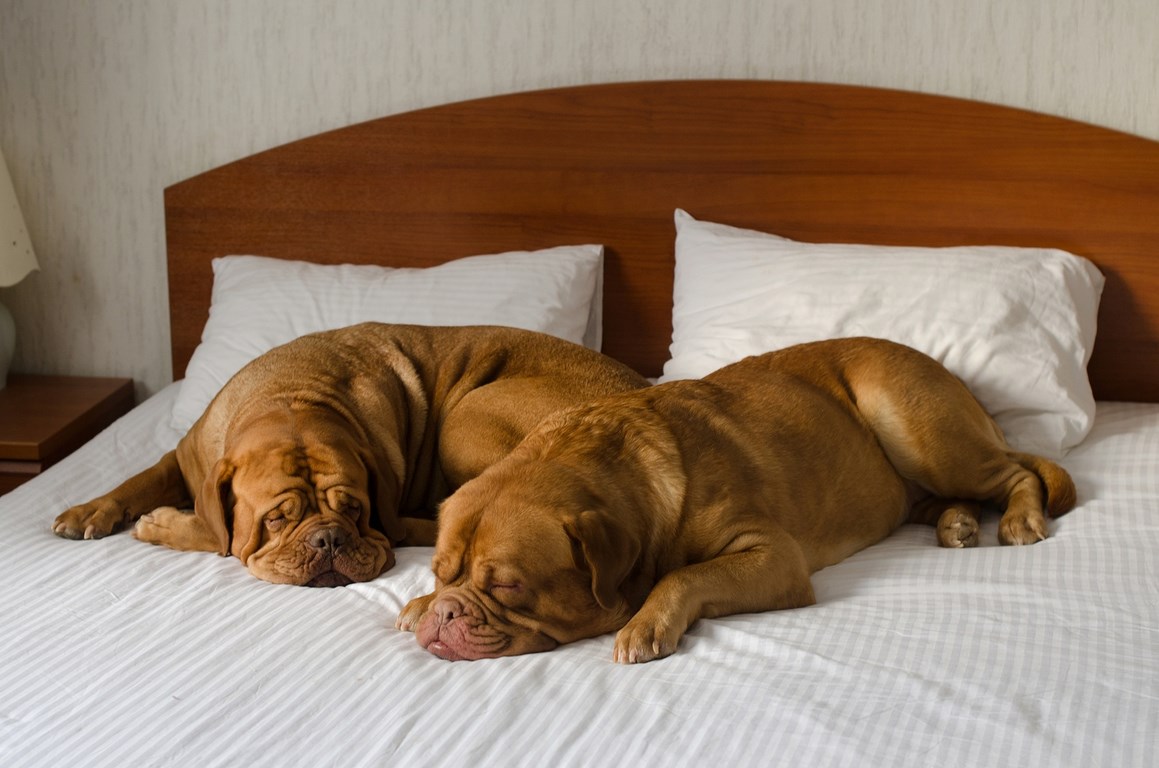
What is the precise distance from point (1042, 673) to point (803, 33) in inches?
84.6

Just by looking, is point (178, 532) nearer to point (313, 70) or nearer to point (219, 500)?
point (219, 500)

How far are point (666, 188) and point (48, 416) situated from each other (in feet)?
5.93

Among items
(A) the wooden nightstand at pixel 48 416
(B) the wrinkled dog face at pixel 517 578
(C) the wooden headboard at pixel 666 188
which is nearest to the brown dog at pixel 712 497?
(B) the wrinkled dog face at pixel 517 578

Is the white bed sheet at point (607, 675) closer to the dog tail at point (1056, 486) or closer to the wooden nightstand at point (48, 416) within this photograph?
the dog tail at point (1056, 486)

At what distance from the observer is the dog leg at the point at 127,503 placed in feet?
8.52

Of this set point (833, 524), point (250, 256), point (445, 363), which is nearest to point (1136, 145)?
point (833, 524)

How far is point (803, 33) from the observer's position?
11.4 ft

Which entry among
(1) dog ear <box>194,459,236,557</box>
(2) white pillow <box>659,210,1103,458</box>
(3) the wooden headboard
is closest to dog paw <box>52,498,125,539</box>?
(1) dog ear <box>194,459,236,557</box>

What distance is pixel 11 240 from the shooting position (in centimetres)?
369

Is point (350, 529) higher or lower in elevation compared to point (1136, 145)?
lower

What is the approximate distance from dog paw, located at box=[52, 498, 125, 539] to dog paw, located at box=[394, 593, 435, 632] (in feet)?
2.69

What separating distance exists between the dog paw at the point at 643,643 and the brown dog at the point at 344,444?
2.08ft

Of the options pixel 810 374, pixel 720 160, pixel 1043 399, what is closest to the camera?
pixel 810 374

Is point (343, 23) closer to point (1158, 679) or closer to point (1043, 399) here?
point (1043, 399)
